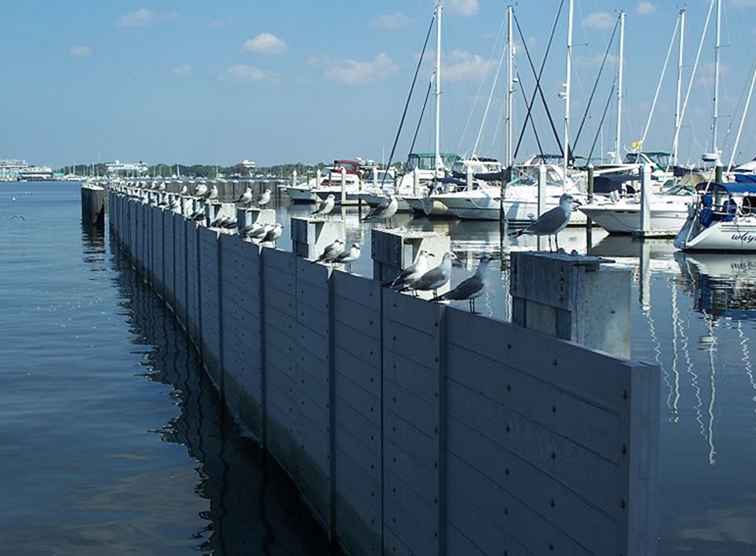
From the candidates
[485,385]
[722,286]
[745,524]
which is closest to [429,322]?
[485,385]

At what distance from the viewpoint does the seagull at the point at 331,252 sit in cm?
1075

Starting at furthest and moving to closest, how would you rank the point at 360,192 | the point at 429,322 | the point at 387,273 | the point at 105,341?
the point at 360,192, the point at 105,341, the point at 387,273, the point at 429,322

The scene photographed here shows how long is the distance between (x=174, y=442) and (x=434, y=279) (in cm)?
674

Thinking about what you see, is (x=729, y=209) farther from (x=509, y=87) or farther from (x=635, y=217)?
(x=509, y=87)

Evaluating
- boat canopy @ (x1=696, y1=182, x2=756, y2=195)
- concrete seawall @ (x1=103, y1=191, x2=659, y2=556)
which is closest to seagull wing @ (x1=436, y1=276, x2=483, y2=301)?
concrete seawall @ (x1=103, y1=191, x2=659, y2=556)

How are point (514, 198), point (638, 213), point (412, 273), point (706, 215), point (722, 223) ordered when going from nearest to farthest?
point (412, 273), point (722, 223), point (706, 215), point (638, 213), point (514, 198)

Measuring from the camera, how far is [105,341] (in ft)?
72.9

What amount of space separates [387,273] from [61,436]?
6708mm

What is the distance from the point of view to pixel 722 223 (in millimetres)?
42406

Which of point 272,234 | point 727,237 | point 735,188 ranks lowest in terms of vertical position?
point 727,237

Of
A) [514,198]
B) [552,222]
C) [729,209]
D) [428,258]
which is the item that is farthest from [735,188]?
[428,258]

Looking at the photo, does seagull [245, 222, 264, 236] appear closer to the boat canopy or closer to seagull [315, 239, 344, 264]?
seagull [315, 239, 344, 264]

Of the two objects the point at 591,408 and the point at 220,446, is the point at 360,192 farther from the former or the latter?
the point at 591,408

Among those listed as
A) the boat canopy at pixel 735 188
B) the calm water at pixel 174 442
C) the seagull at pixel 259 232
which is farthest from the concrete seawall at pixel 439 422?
the boat canopy at pixel 735 188
